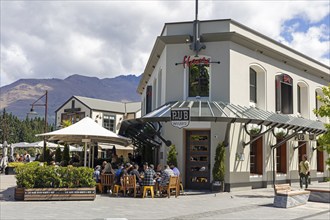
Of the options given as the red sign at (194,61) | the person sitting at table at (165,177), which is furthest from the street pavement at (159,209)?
the red sign at (194,61)

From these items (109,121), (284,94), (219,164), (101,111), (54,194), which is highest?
(101,111)

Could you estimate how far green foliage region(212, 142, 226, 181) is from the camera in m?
18.5

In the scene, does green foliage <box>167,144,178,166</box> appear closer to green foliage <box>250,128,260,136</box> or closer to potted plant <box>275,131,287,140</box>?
green foliage <box>250,128,260,136</box>

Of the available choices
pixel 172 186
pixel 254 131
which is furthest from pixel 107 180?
pixel 254 131

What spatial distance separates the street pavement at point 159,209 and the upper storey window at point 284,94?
842cm

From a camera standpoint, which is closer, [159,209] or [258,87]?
[159,209]

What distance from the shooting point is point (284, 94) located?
2406cm

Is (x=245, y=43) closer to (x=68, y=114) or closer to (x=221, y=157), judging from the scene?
(x=221, y=157)

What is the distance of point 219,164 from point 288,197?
511cm

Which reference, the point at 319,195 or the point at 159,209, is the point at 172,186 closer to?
the point at 159,209

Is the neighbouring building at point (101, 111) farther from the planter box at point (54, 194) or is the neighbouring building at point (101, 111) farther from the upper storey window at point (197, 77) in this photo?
the planter box at point (54, 194)

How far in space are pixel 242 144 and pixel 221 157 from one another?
1958mm

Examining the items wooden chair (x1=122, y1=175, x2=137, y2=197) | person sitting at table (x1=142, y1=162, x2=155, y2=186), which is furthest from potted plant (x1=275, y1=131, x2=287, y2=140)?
wooden chair (x1=122, y1=175, x2=137, y2=197)

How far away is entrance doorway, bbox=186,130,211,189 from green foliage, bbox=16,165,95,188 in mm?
6044
